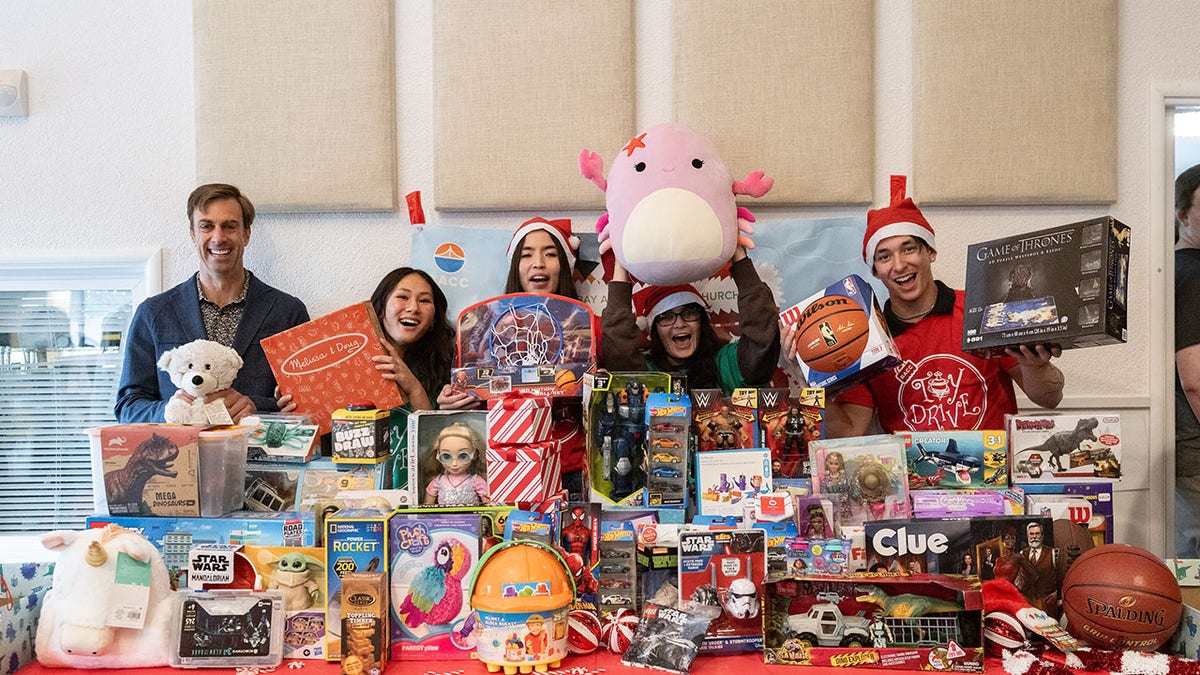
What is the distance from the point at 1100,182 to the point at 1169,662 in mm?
1804

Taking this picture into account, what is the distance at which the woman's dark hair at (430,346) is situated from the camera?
2885 mm

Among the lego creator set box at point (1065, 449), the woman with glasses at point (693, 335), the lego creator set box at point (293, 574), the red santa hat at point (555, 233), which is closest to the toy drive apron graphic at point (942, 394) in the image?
the lego creator set box at point (1065, 449)

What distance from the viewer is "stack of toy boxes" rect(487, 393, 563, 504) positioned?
7.36 feet

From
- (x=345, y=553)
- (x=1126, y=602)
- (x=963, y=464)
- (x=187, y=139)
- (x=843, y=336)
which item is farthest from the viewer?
(x=187, y=139)

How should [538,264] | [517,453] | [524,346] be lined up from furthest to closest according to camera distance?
[538,264] < [524,346] < [517,453]

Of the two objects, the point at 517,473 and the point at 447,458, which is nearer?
the point at 517,473

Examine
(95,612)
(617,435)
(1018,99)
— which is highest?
(1018,99)

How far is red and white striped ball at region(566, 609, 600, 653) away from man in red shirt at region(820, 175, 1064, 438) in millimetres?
1097

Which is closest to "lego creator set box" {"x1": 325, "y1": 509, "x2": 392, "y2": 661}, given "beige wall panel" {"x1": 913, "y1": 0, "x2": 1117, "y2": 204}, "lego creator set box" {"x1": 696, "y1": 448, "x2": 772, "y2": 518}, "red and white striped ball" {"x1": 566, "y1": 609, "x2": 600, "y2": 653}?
"red and white striped ball" {"x1": 566, "y1": 609, "x2": 600, "y2": 653}

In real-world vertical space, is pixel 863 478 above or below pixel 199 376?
below

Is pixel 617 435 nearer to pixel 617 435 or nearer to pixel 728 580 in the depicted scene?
pixel 617 435

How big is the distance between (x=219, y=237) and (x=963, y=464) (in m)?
2.41

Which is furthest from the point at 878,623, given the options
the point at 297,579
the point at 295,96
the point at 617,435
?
the point at 295,96

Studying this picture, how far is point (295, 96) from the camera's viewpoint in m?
3.12
